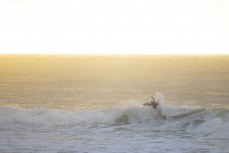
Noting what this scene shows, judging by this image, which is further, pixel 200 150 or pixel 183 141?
pixel 183 141

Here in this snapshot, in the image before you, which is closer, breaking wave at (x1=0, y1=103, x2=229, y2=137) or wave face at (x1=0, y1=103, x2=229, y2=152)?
wave face at (x1=0, y1=103, x2=229, y2=152)

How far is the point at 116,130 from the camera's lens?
1127 inches

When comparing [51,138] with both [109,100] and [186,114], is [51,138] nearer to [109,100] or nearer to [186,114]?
[186,114]

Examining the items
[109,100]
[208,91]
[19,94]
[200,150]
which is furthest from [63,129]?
[208,91]

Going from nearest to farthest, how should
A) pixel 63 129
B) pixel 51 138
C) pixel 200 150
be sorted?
pixel 200 150 < pixel 51 138 < pixel 63 129

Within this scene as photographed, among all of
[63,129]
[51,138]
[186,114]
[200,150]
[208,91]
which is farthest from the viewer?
[208,91]

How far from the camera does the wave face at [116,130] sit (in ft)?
75.4

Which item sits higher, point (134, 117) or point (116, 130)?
point (134, 117)

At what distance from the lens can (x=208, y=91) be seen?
185 ft

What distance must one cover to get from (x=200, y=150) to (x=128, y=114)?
40.7ft

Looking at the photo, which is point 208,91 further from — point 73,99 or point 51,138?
point 51,138

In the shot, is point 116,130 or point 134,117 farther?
point 134,117

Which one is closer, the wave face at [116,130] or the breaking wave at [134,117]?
the wave face at [116,130]

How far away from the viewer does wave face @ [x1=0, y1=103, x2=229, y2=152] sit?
22984 mm
